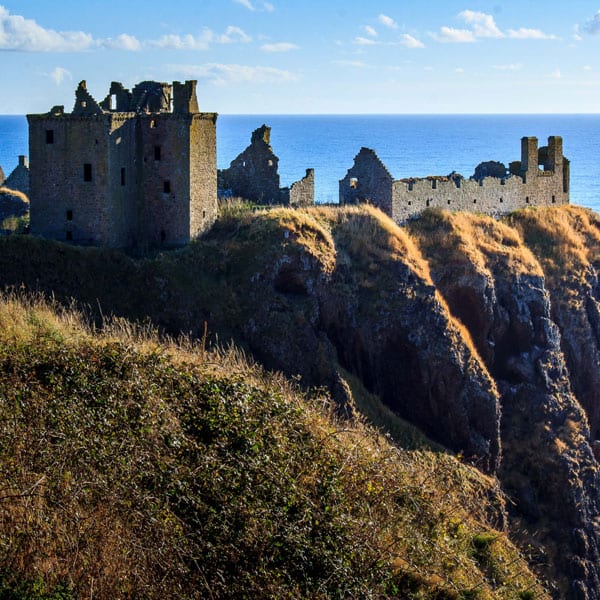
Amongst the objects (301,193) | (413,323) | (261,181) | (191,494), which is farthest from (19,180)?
(191,494)

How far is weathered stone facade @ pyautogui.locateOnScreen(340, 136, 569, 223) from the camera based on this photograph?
46875 millimetres

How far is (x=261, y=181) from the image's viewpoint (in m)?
46.3

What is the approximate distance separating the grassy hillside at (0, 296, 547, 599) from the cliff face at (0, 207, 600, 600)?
9.88 metres

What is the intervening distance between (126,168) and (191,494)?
21.1 metres

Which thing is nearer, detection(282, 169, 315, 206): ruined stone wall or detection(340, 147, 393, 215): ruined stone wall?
detection(282, 169, 315, 206): ruined stone wall

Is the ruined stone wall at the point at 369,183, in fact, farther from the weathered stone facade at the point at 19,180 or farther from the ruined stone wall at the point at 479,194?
the weathered stone facade at the point at 19,180

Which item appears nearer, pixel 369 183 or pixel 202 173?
pixel 202 173

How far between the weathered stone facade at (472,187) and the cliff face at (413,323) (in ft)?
6.58

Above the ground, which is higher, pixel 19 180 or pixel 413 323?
pixel 19 180

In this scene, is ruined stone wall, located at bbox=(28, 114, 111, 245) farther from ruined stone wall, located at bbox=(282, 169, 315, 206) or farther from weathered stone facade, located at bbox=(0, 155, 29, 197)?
weathered stone facade, located at bbox=(0, 155, 29, 197)

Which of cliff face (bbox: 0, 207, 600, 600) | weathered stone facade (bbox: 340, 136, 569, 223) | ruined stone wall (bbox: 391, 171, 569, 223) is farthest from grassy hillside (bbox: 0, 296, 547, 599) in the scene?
ruined stone wall (bbox: 391, 171, 569, 223)

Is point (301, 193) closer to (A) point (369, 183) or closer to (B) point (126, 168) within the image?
(A) point (369, 183)

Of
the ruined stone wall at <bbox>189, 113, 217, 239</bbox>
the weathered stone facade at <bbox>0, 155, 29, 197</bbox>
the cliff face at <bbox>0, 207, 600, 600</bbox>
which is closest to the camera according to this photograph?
the cliff face at <bbox>0, 207, 600, 600</bbox>

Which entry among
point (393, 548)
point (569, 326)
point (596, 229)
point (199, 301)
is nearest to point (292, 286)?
point (199, 301)
